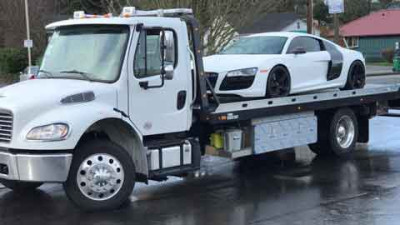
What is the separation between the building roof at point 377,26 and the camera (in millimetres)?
69938

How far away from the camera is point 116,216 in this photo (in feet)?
26.0

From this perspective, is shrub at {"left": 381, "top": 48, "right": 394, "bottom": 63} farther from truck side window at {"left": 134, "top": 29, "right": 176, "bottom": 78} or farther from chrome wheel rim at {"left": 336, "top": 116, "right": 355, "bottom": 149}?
truck side window at {"left": 134, "top": 29, "right": 176, "bottom": 78}

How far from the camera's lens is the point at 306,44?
11.7 metres

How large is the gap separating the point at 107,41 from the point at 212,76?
2521 mm

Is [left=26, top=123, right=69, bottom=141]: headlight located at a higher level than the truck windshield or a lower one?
lower

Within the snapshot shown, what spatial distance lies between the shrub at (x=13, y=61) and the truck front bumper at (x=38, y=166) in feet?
140

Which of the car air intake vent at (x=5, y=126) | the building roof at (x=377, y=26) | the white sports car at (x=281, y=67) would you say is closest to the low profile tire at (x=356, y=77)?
the white sports car at (x=281, y=67)

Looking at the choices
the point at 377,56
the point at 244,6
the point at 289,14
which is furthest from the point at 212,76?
the point at 289,14

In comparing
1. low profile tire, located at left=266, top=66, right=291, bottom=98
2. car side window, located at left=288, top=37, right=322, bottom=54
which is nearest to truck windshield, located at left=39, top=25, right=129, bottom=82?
low profile tire, located at left=266, top=66, right=291, bottom=98

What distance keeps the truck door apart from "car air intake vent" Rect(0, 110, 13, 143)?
1452mm

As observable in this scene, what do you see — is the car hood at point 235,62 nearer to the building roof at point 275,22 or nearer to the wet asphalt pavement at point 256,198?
the wet asphalt pavement at point 256,198

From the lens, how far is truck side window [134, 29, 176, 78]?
8461 mm

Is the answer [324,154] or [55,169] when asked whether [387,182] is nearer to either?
[324,154]

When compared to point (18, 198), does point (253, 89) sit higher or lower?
higher
